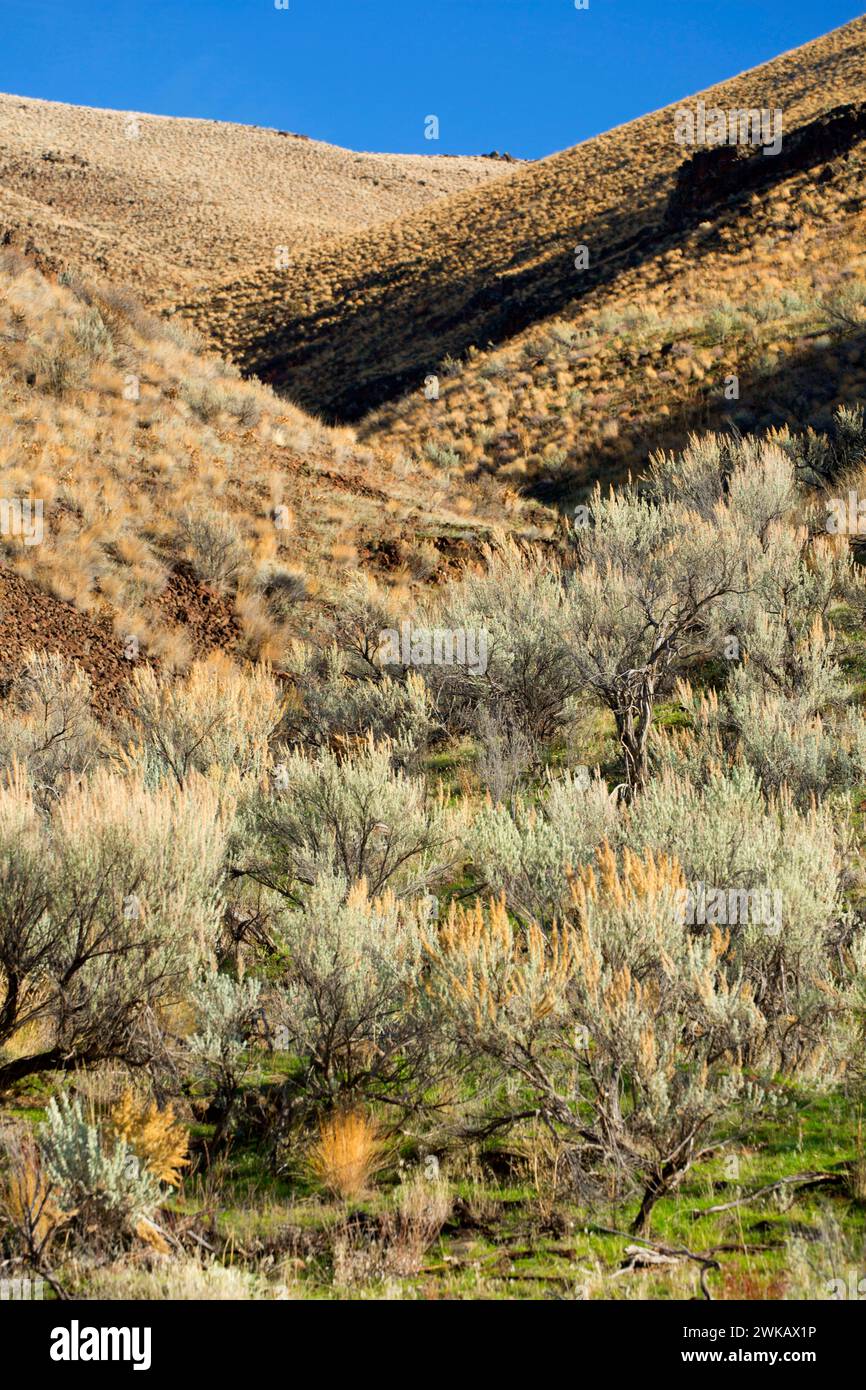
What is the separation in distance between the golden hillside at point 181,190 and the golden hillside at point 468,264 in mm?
6440

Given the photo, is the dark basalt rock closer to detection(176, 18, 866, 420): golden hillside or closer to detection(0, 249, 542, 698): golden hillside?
detection(176, 18, 866, 420): golden hillside

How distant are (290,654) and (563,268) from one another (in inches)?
1075

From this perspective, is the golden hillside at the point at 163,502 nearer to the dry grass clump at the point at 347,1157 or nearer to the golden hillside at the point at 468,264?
the dry grass clump at the point at 347,1157

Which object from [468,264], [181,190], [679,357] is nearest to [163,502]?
[679,357]

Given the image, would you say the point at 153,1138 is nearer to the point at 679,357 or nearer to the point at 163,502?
the point at 163,502

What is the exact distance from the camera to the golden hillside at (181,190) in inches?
2061

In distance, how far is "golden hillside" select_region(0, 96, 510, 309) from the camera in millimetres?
52344

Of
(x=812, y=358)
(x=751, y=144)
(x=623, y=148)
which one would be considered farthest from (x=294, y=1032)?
(x=623, y=148)

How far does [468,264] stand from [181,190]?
35.0m

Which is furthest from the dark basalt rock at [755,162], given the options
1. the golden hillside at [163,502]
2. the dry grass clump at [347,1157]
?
the dry grass clump at [347,1157]

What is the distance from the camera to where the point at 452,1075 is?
5.48 meters

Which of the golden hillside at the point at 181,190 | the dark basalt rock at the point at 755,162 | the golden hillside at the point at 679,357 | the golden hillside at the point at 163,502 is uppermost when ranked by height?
the golden hillside at the point at 181,190

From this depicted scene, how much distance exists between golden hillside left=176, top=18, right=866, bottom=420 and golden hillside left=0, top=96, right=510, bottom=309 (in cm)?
644

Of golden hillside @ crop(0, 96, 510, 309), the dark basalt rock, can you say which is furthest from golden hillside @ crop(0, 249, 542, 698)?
golden hillside @ crop(0, 96, 510, 309)
